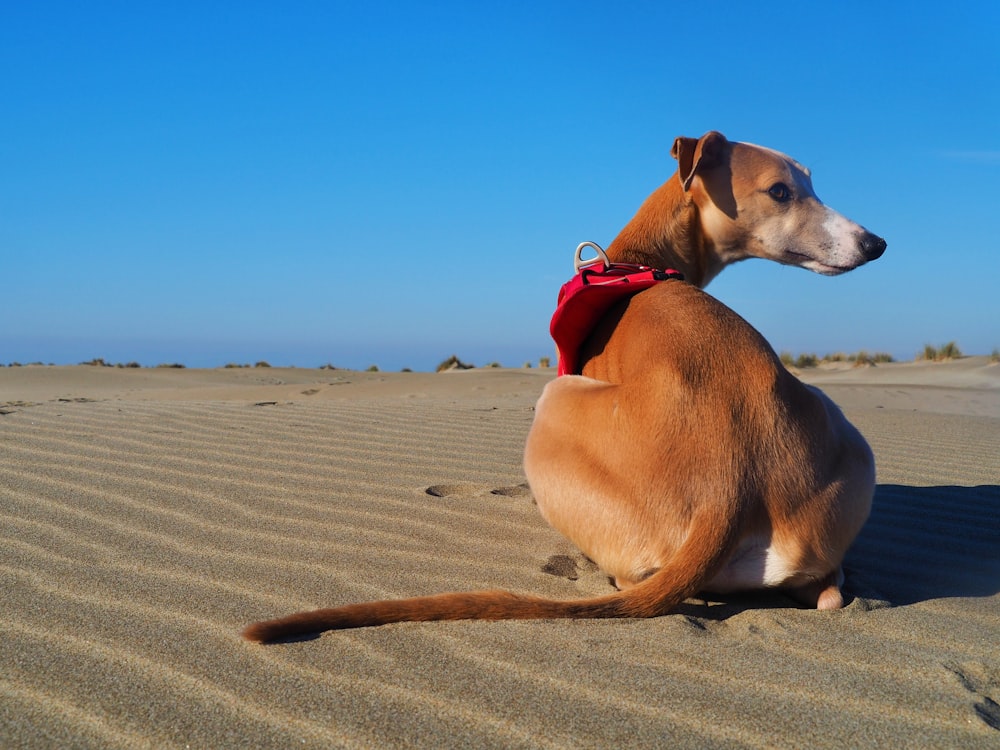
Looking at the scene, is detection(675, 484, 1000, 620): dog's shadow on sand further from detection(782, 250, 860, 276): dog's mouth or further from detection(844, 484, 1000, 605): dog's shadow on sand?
detection(782, 250, 860, 276): dog's mouth

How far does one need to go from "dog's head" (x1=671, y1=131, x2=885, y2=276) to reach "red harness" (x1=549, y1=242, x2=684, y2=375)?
63 centimetres

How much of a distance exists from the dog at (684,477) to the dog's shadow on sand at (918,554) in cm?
20

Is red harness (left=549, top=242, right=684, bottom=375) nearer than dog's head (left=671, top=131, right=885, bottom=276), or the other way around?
red harness (left=549, top=242, right=684, bottom=375)

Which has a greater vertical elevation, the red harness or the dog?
the red harness

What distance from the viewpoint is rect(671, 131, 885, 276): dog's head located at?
13.6ft

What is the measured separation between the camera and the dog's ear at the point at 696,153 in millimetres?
4141

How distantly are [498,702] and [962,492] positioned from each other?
13.8ft

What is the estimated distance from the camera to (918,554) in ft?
12.8

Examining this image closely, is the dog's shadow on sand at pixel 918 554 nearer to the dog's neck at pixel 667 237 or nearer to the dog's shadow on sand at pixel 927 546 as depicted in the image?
the dog's shadow on sand at pixel 927 546

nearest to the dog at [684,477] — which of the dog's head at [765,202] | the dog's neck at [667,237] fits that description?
the dog's neck at [667,237]

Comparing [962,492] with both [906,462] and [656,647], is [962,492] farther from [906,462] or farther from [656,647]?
[656,647]

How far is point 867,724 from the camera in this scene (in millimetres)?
2129

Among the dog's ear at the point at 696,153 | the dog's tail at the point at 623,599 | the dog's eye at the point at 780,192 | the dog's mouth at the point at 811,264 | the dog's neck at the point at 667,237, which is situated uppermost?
the dog's ear at the point at 696,153

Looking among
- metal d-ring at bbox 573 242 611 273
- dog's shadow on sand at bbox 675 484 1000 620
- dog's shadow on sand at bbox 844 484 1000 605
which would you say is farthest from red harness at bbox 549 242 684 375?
dog's shadow on sand at bbox 844 484 1000 605
